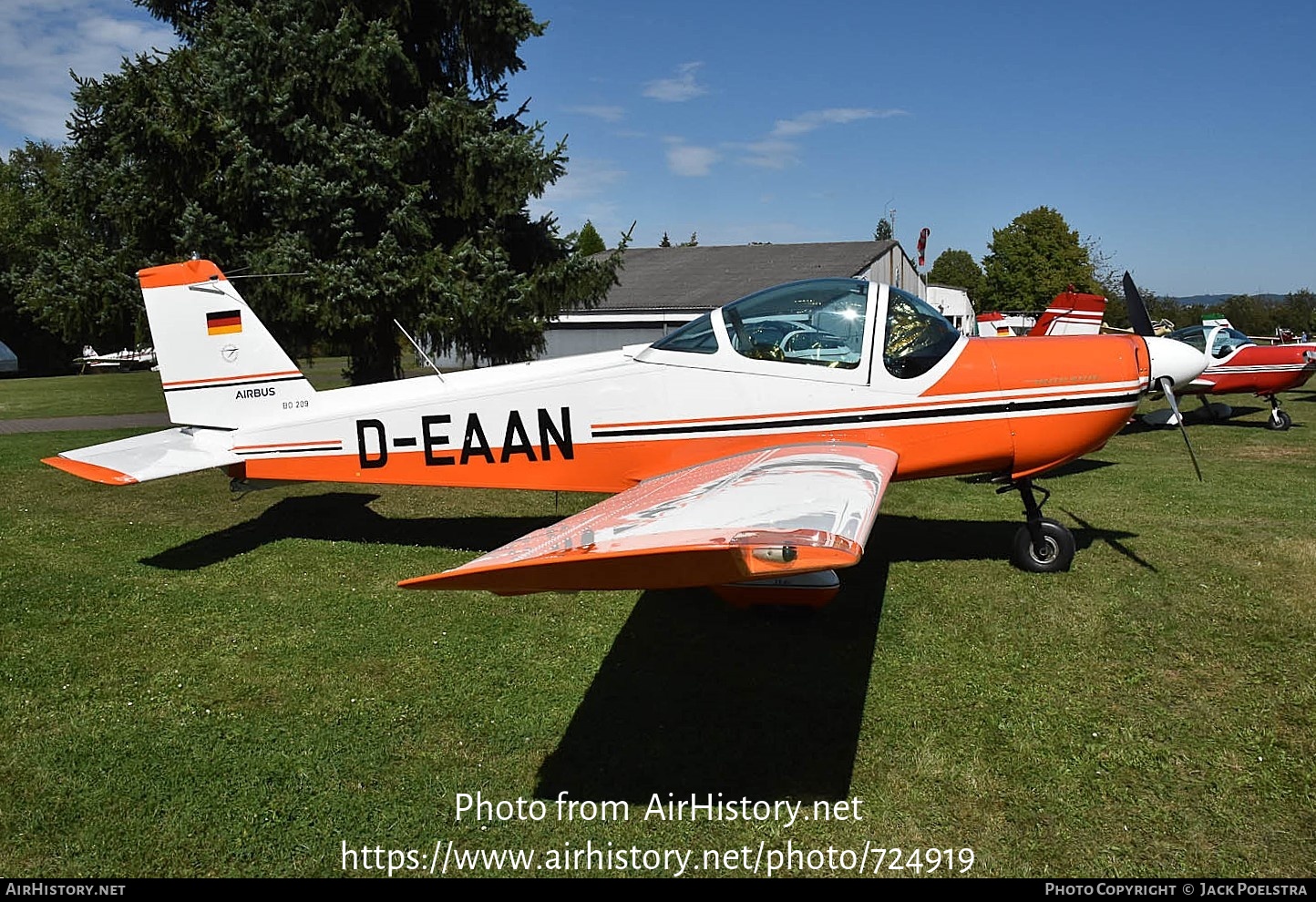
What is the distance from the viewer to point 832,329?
528cm

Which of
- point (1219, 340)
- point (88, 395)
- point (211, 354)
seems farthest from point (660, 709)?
point (88, 395)

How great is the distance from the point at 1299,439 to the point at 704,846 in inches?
553

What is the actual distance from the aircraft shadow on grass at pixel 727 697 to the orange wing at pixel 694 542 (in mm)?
1060

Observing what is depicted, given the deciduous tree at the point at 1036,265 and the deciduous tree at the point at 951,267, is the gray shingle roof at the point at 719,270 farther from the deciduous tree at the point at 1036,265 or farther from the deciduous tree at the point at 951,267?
the deciduous tree at the point at 951,267

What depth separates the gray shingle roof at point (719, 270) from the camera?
28.3 meters

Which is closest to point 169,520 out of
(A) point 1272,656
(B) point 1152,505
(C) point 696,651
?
(C) point 696,651

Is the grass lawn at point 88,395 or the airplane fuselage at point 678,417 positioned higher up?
the airplane fuselage at point 678,417

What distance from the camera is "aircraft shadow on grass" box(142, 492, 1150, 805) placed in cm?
330

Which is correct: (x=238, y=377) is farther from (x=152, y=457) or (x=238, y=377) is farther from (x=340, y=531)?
(x=340, y=531)

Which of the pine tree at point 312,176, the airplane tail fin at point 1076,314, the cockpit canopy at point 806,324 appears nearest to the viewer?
the cockpit canopy at point 806,324

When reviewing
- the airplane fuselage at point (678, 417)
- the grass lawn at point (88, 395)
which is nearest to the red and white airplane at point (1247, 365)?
the airplane fuselage at point (678, 417)

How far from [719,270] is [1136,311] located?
26053mm

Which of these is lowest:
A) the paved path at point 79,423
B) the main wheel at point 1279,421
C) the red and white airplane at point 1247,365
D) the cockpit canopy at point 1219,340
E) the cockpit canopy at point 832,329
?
the main wheel at point 1279,421

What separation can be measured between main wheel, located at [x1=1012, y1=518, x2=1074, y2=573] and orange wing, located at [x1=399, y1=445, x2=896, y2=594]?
2661 mm
